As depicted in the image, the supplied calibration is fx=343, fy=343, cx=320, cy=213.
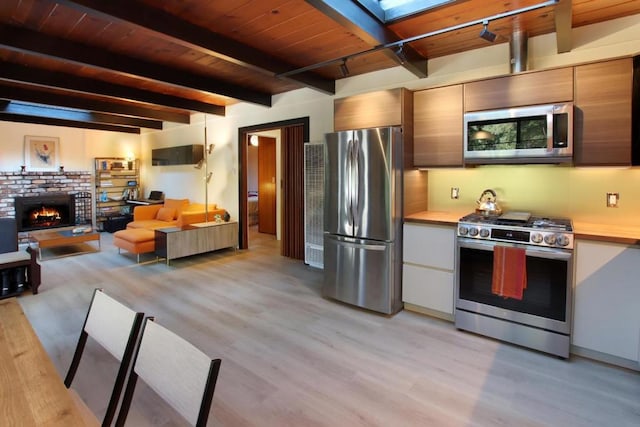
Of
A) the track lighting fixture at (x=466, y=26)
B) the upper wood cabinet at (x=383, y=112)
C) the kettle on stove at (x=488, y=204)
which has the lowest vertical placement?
the kettle on stove at (x=488, y=204)

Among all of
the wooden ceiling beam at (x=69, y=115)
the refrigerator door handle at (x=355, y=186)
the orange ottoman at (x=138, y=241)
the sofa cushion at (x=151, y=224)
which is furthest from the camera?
the sofa cushion at (x=151, y=224)

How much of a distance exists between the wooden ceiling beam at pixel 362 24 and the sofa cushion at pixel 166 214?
5.23 metres

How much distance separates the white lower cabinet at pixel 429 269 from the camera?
10.3 feet

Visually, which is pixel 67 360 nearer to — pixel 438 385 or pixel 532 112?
pixel 438 385

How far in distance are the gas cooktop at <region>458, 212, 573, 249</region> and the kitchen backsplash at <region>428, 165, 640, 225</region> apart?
0.55 ft

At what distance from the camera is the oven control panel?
253 cm

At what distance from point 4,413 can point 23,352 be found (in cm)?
32


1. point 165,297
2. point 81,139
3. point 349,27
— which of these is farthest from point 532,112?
point 81,139

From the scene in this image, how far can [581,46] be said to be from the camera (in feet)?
9.64

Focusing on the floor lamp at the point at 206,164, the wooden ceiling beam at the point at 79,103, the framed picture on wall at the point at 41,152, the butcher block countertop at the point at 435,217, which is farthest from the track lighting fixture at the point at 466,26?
the framed picture on wall at the point at 41,152

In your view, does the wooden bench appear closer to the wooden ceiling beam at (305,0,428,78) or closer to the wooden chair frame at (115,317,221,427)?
the wooden chair frame at (115,317,221,427)

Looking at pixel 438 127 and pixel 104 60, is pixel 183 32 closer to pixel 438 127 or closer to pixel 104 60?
pixel 104 60

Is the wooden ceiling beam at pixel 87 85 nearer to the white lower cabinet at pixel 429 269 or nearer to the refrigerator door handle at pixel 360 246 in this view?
the refrigerator door handle at pixel 360 246

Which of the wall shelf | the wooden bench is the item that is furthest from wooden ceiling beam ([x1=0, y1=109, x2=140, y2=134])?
the wooden bench
